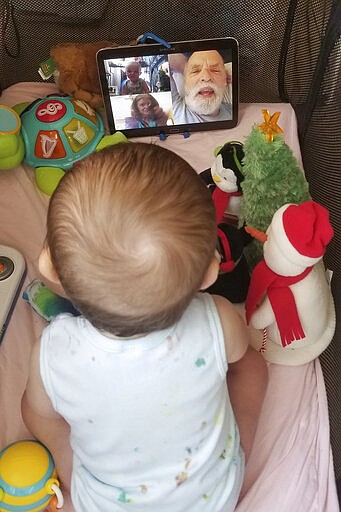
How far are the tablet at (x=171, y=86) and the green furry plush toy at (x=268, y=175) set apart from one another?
32 centimetres

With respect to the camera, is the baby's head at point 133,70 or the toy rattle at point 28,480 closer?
the toy rattle at point 28,480

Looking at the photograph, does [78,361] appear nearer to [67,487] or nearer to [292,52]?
[67,487]

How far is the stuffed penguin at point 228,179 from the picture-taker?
3.04ft

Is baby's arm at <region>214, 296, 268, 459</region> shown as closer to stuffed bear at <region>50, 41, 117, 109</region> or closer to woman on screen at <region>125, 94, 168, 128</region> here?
woman on screen at <region>125, 94, 168, 128</region>

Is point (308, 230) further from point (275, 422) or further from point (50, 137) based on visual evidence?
point (50, 137)

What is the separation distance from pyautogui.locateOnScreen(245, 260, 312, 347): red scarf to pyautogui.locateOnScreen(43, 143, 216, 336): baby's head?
0.27m

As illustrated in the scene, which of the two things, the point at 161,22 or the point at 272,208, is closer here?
the point at 272,208

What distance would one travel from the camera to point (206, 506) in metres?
0.68

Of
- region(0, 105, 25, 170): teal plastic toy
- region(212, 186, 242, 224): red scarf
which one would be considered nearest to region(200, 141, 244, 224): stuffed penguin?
region(212, 186, 242, 224): red scarf

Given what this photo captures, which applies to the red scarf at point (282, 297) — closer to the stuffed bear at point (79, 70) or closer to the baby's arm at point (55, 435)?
the baby's arm at point (55, 435)

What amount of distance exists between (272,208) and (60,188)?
38 centimetres

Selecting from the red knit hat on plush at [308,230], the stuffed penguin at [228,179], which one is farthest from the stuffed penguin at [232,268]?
the red knit hat on plush at [308,230]

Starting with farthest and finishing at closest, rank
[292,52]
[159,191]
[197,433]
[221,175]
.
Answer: [292,52] < [221,175] < [197,433] < [159,191]

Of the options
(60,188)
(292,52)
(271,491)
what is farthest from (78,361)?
(292,52)
